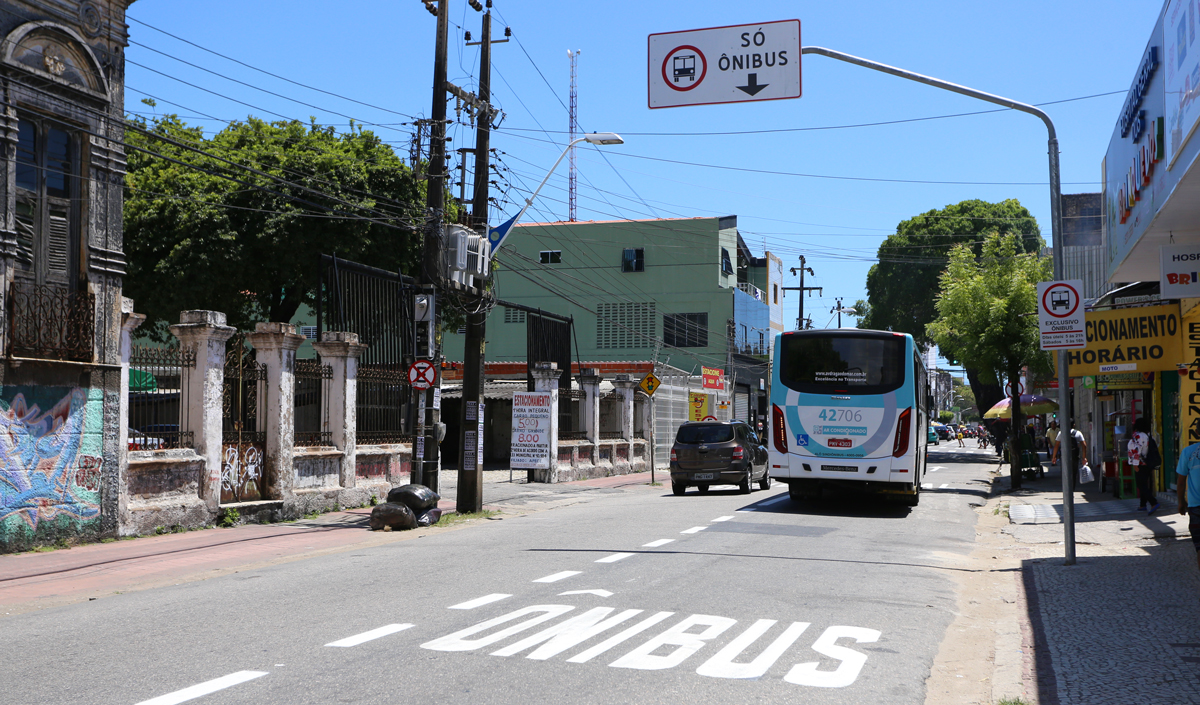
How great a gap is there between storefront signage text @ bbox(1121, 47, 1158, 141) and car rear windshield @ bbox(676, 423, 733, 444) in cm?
1185

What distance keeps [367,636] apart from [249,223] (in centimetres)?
2521

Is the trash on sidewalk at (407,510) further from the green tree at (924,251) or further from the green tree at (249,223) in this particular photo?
the green tree at (924,251)

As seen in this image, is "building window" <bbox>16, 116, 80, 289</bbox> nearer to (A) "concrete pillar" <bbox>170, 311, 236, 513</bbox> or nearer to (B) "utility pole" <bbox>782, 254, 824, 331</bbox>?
(A) "concrete pillar" <bbox>170, 311, 236, 513</bbox>

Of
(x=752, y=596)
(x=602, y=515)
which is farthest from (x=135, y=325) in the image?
(x=752, y=596)

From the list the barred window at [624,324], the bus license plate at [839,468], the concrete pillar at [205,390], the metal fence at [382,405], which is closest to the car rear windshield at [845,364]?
the bus license plate at [839,468]

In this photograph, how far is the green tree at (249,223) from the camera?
29984mm

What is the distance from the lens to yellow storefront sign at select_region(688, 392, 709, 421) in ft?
139

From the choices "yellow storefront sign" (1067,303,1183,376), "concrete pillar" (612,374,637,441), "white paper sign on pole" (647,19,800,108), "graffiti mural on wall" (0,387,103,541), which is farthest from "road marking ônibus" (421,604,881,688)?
"concrete pillar" (612,374,637,441)

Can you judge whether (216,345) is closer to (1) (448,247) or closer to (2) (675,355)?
(1) (448,247)

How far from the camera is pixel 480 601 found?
8969 millimetres

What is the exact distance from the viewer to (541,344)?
30688 mm

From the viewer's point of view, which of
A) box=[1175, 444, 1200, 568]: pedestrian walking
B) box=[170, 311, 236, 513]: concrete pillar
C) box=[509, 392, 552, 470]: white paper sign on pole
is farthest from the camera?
A: box=[509, 392, 552, 470]: white paper sign on pole

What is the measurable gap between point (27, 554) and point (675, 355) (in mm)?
41608

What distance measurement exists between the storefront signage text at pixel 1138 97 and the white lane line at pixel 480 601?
9069mm
